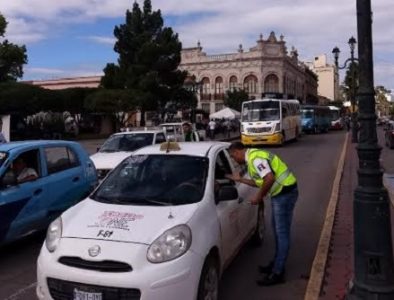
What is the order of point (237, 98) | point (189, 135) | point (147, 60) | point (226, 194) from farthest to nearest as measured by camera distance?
point (237, 98)
point (147, 60)
point (189, 135)
point (226, 194)

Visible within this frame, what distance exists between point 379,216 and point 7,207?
4.48 metres

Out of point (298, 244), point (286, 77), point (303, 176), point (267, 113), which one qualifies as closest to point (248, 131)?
point (267, 113)

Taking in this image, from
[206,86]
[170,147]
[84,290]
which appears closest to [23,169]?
[170,147]

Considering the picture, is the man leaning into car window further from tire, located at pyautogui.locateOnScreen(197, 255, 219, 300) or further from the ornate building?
the ornate building

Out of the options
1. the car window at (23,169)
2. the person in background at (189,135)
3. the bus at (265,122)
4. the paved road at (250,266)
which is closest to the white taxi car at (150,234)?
the paved road at (250,266)

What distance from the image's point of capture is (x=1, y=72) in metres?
47.1

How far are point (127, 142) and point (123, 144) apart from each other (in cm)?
13

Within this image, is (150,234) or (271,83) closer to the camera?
(150,234)

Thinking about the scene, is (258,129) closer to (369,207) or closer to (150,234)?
(369,207)

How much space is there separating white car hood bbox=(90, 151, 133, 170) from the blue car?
3.42 meters

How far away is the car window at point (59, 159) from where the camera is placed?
324 inches

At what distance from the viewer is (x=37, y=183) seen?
7688mm

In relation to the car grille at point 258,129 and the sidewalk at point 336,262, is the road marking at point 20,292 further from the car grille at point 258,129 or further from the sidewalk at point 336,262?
the car grille at point 258,129

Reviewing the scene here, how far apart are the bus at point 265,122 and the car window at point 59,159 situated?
22996mm
